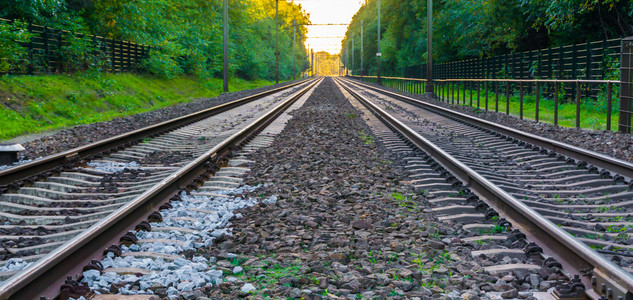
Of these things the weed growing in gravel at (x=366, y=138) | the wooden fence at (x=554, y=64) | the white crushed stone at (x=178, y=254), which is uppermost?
the wooden fence at (x=554, y=64)

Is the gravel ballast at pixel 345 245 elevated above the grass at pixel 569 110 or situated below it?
below

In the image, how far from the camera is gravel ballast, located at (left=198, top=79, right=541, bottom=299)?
11.7ft

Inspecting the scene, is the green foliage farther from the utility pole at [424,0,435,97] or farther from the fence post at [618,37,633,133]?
the utility pole at [424,0,435,97]

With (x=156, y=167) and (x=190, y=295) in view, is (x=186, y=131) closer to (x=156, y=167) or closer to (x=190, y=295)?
(x=156, y=167)

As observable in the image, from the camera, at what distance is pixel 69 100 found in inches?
721

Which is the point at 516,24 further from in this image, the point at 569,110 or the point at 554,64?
the point at 569,110

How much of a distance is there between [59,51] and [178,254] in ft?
64.4

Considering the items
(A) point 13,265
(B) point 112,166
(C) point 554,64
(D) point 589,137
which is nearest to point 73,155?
(B) point 112,166

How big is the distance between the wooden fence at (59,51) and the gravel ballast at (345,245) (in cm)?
1520

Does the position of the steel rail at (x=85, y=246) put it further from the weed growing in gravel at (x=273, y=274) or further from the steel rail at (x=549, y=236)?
the steel rail at (x=549, y=236)

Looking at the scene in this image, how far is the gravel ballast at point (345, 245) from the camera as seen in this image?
356cm

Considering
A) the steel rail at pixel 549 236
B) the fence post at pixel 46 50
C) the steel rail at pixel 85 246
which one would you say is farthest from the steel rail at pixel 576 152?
the fence post at pixel 46 50

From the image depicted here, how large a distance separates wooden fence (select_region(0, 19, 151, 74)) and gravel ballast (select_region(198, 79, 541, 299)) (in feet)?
49.9

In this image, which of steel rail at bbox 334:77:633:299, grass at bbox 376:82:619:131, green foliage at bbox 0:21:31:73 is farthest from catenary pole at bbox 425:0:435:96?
steel rail at bbox 334:77:633:299
